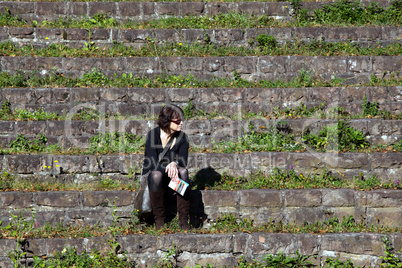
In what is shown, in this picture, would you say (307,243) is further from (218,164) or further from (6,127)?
(6,127)

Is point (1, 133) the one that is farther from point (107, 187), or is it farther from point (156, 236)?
point (156, 236)

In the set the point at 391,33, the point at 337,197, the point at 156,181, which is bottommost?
the point at 337,197

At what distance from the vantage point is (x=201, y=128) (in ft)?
23.2

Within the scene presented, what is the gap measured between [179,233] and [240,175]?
1493 millimetres

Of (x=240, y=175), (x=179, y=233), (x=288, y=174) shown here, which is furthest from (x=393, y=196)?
(x=179, y=233)

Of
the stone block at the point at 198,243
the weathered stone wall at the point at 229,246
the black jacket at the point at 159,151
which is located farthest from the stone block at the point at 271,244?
the black jacket at the point at 159,151

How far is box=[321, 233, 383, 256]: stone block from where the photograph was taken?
5.30m

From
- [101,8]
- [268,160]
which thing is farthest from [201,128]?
[101,8]

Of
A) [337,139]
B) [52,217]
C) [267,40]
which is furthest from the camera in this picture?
[267,40]

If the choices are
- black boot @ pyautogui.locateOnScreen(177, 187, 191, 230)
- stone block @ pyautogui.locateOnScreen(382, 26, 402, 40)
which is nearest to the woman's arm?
black boot @ pyautogui.locateOnScreen(177, 187, 191, 230)

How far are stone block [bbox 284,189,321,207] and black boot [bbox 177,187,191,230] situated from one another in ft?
4.34

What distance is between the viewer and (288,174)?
20.9ft

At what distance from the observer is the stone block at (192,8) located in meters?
9.58

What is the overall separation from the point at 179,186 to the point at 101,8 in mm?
5592
